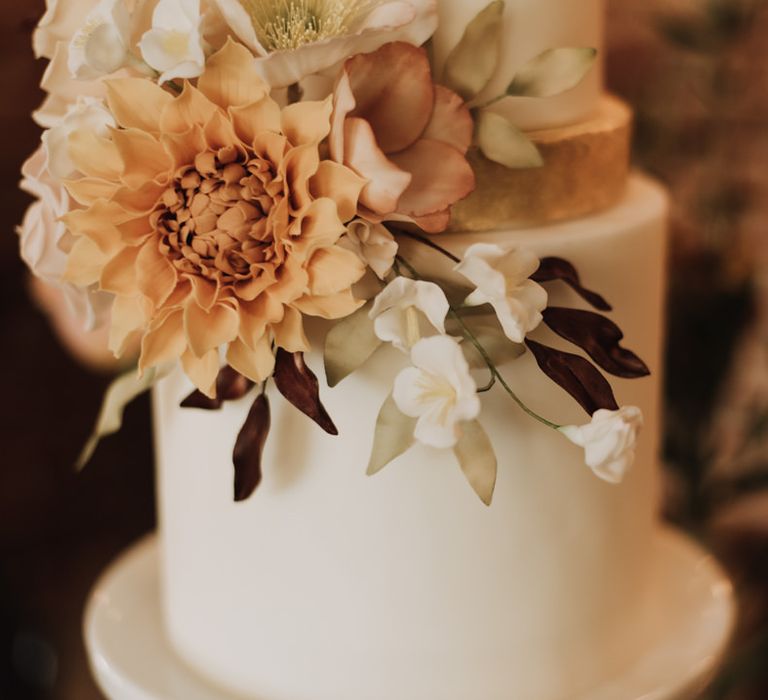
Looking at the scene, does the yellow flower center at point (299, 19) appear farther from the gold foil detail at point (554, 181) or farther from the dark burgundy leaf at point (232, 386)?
the dark burgundy leaf at point (232, 386)

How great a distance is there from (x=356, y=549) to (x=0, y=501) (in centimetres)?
96

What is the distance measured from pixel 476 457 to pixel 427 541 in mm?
107

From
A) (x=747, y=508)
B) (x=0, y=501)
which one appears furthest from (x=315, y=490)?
(x=747, y=508)

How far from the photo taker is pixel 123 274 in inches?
23.7

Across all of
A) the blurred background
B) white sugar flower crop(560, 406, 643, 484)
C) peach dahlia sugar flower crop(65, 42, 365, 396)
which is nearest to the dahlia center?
peach dahlia sugar flower crop(65, 42, 365, 396)

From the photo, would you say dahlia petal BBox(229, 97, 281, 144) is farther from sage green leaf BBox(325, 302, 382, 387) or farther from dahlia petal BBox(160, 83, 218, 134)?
sage green leaf BBox(325, 302, 382, 387)

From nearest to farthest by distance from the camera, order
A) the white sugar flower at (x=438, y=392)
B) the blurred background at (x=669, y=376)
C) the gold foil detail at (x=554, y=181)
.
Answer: the white sugar flower at (x=438, y=392) < the gold foil detail at (x=554, y=181) < the blurred background at (x=669, y=376)

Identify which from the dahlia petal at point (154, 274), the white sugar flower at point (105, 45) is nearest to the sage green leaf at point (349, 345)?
the dahlia petal at point (154, 274)

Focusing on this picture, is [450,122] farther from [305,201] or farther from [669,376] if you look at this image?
[669,376]

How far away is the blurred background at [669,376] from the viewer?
1304 millimetres

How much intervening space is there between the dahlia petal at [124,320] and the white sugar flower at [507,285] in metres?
0.20

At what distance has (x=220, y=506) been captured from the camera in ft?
2.45

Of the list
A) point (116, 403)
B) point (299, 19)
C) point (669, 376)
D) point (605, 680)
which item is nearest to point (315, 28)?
point (299, 19)

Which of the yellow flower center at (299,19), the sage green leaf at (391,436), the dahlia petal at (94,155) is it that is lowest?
the sage green leaf at (391,436)
